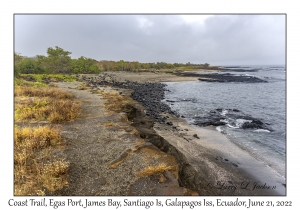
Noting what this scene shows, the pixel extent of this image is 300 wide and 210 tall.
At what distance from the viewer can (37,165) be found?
5.69 m

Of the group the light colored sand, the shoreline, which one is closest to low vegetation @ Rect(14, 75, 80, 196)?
the shoreline

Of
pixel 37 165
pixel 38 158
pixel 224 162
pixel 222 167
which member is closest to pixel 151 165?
pixel 37 165

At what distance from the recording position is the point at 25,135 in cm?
740

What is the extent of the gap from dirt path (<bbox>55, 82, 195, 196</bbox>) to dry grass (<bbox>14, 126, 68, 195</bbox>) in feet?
1.20

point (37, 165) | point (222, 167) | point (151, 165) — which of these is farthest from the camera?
point (222, 167)

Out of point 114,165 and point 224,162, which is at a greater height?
point 114,165

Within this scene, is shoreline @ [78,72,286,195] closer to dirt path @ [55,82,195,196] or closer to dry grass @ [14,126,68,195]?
dirt path @ [55,82,195,196]

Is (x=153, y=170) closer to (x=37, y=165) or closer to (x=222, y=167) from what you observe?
(x=37, y=165)

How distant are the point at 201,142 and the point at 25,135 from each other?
9.87 metres

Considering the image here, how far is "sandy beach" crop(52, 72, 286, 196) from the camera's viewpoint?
203 inches

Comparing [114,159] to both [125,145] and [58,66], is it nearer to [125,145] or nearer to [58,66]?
[125,145]

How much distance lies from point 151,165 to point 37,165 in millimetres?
3836
